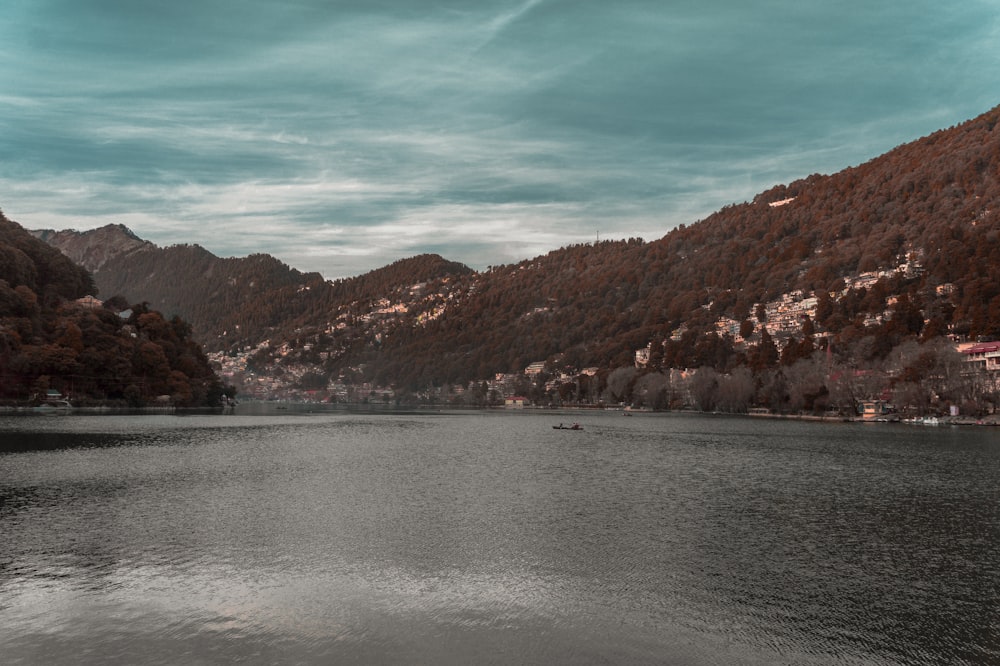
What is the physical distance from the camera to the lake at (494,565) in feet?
50.9

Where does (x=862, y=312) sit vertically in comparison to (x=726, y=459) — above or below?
above

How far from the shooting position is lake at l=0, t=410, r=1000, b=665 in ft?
50.9

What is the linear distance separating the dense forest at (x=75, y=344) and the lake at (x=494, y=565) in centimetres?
8212

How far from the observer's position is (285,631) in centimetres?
1595

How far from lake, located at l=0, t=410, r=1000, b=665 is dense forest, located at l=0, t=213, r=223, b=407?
269ft

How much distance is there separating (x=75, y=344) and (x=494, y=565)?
403ft

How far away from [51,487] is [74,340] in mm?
98918

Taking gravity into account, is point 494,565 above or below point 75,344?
below

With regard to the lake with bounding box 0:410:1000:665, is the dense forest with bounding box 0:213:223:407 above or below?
above

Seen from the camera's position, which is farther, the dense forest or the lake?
the dense forest

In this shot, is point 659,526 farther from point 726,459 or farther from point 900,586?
point 726,459

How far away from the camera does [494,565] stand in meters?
22.1

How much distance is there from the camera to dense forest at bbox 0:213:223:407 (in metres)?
119

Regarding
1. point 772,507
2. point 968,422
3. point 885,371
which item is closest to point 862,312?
point 885,371
